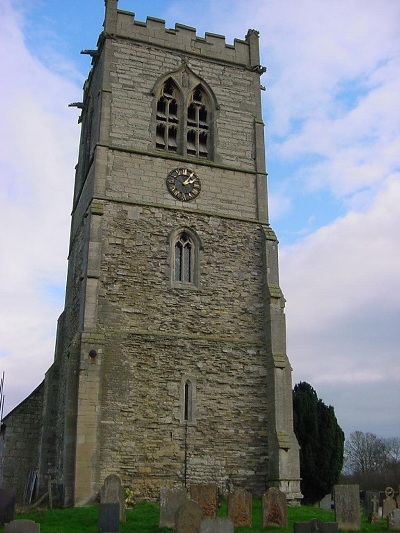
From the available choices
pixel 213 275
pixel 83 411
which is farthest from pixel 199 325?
pixel 83 411

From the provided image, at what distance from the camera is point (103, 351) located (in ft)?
50.6

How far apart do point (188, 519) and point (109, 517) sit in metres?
1.50

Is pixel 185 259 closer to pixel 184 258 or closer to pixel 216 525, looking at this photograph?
pixel 184 258

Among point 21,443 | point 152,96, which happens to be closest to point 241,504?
point 21,443

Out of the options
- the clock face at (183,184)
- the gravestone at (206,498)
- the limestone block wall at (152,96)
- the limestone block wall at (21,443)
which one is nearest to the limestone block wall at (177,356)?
the clock face at (183,184)

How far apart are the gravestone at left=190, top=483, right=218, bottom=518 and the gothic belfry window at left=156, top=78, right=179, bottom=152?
10371 mm

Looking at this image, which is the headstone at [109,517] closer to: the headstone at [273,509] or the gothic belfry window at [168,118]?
the headstone at [273,509]

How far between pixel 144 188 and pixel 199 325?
168 inches

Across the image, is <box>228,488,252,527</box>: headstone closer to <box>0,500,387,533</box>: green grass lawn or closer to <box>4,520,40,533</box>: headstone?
<box>0,500,387,533</box>: green grass lawn

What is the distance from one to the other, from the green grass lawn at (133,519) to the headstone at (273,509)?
0.20 m

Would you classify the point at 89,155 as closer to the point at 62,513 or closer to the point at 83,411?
the point at 83,411

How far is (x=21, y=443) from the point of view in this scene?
18.5 metres

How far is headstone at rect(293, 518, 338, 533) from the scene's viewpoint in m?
9.58

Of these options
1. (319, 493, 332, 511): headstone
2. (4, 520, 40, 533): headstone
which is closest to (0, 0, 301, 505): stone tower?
(4, 520, 40, 533): headstone
